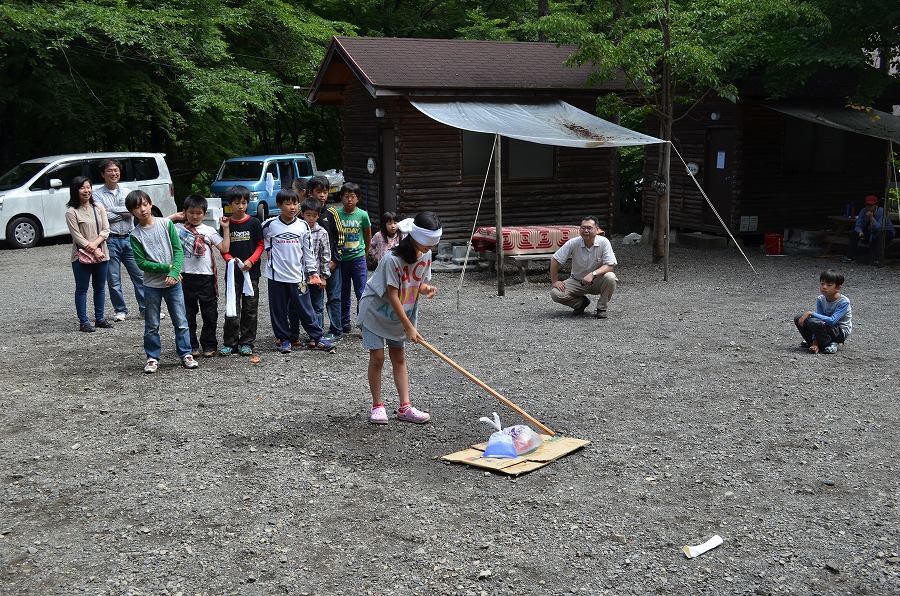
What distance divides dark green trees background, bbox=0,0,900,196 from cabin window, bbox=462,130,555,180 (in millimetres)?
2210

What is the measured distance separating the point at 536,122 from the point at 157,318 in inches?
317

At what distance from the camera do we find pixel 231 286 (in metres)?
8.10

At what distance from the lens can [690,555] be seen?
422cm

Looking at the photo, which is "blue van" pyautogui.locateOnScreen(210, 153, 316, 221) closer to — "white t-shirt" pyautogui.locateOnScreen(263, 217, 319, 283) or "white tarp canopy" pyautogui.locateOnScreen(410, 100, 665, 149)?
"white tarp canopy" pyautogui.locateOnScreen(410, 100, 665, 149)

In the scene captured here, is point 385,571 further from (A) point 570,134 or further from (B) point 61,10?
(B) point 61,10

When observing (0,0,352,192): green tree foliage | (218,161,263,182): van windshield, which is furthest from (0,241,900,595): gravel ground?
(218,161,263,182): van windshield

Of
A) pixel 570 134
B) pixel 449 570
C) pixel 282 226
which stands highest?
pixel 570 134

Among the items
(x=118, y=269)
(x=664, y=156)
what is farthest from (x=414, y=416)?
(x=664, y=156)

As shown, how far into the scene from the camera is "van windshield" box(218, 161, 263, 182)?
73.6 feet

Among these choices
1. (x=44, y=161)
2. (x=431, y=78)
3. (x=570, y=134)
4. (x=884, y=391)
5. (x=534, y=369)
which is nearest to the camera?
(x=884, y=391)

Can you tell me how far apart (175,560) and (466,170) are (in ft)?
40.3

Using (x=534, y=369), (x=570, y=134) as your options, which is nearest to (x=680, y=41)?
(x=570, y=134)

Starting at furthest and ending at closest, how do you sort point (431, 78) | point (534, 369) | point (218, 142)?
point (218, 142) < point (431, 78) < point (534, 369)

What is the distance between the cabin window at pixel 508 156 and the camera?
1583 centimetres
